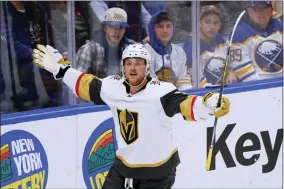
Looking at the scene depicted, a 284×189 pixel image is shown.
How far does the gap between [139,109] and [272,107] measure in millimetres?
1766

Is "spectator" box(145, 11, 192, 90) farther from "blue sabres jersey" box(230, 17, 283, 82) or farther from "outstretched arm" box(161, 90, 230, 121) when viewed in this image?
"outstretched arm" box(161, 90, 230, 121)

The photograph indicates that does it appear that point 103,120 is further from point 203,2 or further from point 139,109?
point 139,109

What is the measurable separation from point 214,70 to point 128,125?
1.66m

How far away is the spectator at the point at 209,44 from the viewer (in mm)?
5629

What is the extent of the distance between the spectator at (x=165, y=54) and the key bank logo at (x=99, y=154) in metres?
0.50

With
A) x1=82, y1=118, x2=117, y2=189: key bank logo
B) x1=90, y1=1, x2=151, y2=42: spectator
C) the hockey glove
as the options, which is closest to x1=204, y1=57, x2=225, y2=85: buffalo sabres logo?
x1=90, y1=1, x2=151, y2=42: spectator

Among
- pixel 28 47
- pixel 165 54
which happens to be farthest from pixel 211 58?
pixel 28 47

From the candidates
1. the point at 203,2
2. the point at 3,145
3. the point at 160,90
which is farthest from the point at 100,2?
the point at 160,90

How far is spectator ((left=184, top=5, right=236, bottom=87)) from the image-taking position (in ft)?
18.5

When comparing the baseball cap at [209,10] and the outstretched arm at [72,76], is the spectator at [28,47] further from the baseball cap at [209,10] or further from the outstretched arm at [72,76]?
the baseball cap at [209,10]

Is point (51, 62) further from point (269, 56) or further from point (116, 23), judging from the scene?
point (269, 56)

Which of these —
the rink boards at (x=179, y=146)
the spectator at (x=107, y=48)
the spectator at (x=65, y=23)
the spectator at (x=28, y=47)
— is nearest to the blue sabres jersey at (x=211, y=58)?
the rink boards at (x=179, y=146)

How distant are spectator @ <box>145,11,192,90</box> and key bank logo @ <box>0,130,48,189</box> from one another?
932 mm

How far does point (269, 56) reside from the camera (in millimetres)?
5684
